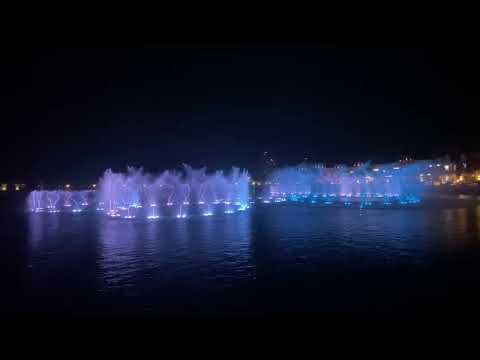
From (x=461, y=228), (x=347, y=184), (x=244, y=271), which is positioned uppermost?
(x=347, y=184)

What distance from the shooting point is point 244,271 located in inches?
385

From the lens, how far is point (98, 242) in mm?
14539

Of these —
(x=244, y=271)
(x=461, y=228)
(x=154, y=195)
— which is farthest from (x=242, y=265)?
(x=154, y=195)

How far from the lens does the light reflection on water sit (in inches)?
298

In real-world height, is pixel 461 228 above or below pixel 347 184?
below

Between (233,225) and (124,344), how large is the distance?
48.4 ft

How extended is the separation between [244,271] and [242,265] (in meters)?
0.64

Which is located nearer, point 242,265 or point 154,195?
point 242,265

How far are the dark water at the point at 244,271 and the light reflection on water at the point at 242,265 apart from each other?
0.03m

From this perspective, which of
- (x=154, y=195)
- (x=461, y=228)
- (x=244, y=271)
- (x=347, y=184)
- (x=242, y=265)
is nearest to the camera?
(x=244, y=271)

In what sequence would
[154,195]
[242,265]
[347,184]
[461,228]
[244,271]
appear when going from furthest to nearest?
[347,184], [154,195], [461,228], [242,265], [244,271]

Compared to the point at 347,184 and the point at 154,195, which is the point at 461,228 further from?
the point at 347,184

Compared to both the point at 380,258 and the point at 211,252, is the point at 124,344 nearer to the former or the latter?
the point at 211,252

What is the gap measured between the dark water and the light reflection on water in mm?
30
